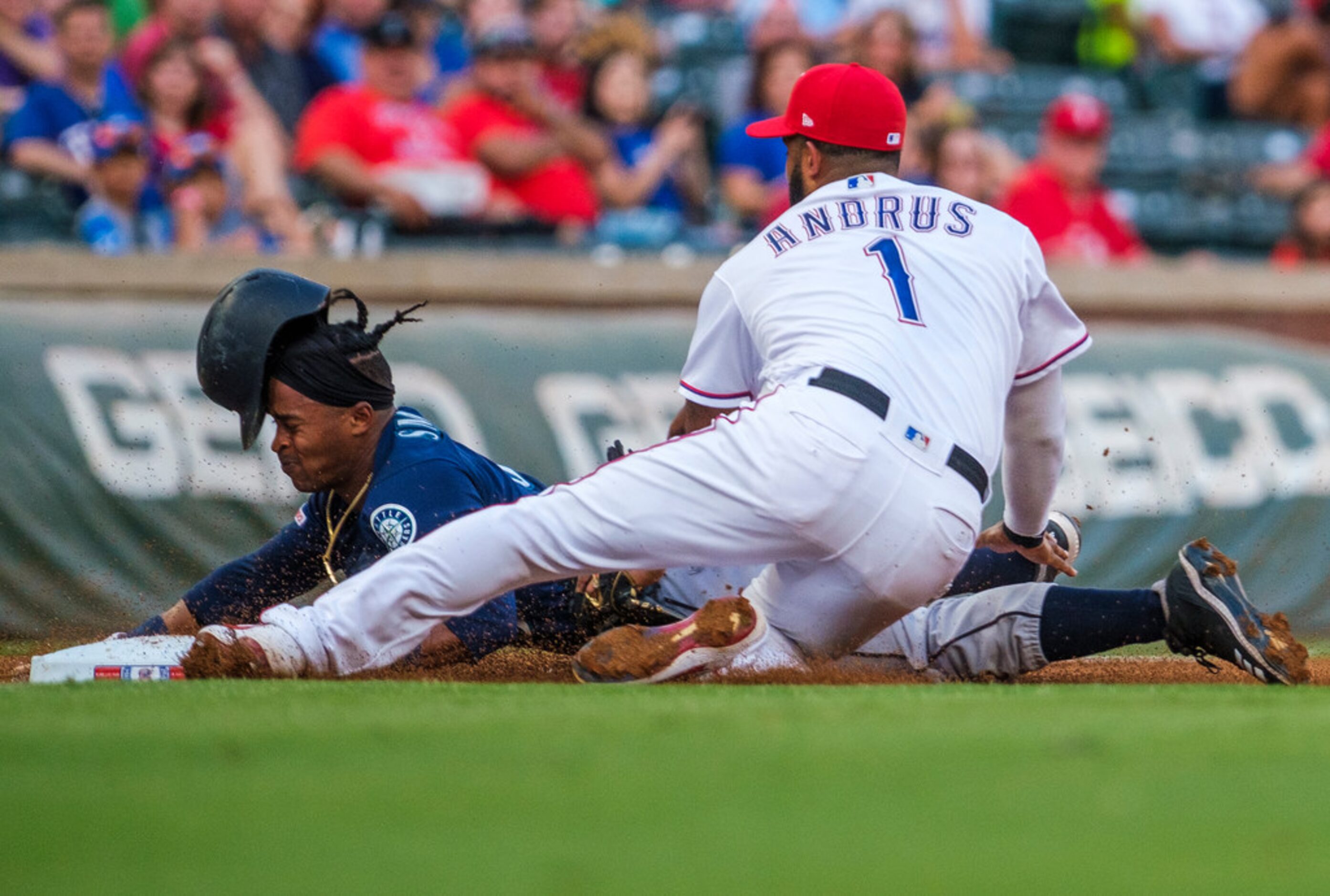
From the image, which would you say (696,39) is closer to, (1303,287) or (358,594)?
(1303,287)

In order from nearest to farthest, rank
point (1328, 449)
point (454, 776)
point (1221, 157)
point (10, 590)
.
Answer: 1. point (454, 776)
2. point (10, 590)
3. point (1328, 449)
4. point (1221, 157)

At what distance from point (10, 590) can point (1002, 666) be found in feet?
12.8

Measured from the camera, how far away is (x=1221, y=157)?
12336mm

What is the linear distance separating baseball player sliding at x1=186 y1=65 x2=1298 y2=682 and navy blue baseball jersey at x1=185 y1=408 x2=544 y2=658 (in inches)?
11.3

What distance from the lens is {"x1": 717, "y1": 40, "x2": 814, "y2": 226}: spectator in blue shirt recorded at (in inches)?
382

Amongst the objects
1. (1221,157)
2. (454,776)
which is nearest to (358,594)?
(454,776)

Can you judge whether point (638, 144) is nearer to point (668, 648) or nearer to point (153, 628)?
point (153, 628)

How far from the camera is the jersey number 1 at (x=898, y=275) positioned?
426 centimetres

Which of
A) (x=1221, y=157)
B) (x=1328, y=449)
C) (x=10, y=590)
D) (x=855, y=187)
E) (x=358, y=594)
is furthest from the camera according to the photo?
(x=1221, y=157)

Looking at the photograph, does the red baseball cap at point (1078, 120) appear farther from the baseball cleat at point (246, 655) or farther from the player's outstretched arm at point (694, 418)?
the baseball cleat at point (246, 655)

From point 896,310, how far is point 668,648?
3.31 ft

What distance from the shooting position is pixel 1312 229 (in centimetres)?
1032

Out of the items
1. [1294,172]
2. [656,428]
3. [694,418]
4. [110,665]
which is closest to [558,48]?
[656,428]

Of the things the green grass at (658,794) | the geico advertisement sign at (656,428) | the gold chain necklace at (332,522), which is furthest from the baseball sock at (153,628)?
the geico advertisement sign at (656,428)
